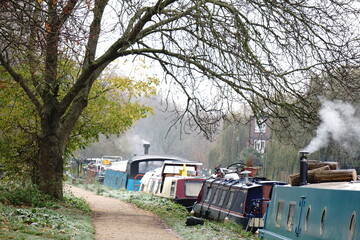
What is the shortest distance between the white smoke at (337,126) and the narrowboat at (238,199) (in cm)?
188

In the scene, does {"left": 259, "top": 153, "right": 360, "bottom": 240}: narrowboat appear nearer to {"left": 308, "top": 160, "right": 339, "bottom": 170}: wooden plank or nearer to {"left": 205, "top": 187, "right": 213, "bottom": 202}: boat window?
{"left": 308, "top": 160, "right": 339, "bottom": 170}: wooden plank

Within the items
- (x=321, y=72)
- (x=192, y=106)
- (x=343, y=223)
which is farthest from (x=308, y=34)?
(x=343, y=223)

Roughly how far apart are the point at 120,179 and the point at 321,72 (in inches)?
961

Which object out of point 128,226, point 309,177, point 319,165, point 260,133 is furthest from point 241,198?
point 309,177

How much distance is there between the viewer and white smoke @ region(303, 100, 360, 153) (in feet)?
46.6

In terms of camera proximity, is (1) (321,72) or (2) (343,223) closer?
(2) (343,223)

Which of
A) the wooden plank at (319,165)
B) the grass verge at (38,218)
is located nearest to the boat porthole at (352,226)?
the wooden plank at (319,165)

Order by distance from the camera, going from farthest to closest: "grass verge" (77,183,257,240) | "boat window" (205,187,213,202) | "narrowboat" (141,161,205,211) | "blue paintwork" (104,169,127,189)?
1. "blue paintwork" (104,169,127,189)
2. "narrowboat" (141,161,205,211)
3. "boat window" (205,187,213,202)
4. "grass verge" (77,183,257,240)

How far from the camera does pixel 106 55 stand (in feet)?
56.1

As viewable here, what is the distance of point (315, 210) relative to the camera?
35.0 feet

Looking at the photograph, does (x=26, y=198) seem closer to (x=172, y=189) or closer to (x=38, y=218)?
(x=38, y=218)

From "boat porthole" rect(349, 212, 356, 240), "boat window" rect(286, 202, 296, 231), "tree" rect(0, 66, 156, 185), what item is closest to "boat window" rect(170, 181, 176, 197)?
"tree" rect(0, 66, 156, 185)

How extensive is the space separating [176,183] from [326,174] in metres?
13.7

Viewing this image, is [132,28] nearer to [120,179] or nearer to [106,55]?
[106,55]
